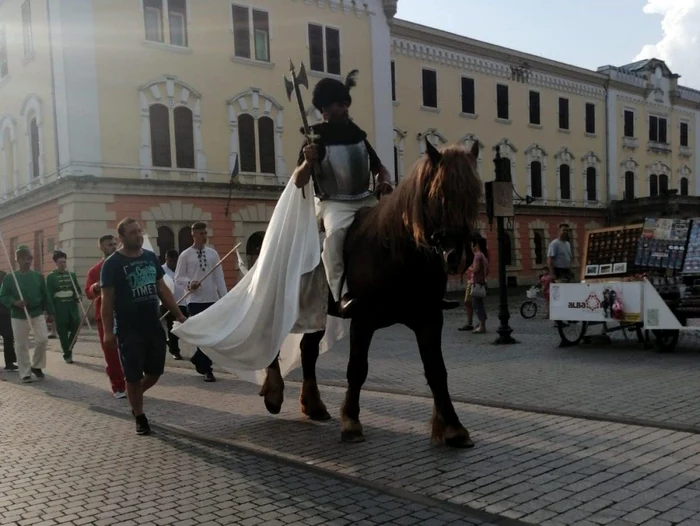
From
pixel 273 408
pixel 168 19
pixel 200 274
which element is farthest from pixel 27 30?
pixel 273 408

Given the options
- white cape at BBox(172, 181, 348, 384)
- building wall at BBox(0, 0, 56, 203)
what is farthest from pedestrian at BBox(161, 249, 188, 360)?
building wall at BBox(0, 0, 56, 203)

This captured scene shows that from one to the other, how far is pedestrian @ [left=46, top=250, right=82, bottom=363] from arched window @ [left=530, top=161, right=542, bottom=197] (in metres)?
31.2

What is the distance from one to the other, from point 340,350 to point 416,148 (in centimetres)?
2255

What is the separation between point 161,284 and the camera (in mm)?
6930

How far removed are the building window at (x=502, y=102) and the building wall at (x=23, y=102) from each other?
22919mm

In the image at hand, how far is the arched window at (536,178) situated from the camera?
39938 mm

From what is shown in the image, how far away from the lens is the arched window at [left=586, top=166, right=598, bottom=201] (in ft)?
141

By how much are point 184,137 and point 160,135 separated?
95 centimetres

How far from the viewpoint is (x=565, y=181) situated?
1645 inches

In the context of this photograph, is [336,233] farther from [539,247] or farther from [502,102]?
[539,247]

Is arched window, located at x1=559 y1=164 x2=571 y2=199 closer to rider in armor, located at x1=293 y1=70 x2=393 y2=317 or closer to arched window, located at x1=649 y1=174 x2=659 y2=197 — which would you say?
arched window, located at x1=649 y1=174 x2=659 y2=197

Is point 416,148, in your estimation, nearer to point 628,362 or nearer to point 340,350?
point 340,350

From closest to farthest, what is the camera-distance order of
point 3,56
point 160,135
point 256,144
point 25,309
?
point 25,309
point 160,135
point 256,144
point 3,56

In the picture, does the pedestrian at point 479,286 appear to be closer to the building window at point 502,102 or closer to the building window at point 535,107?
the building window at point 502,102
